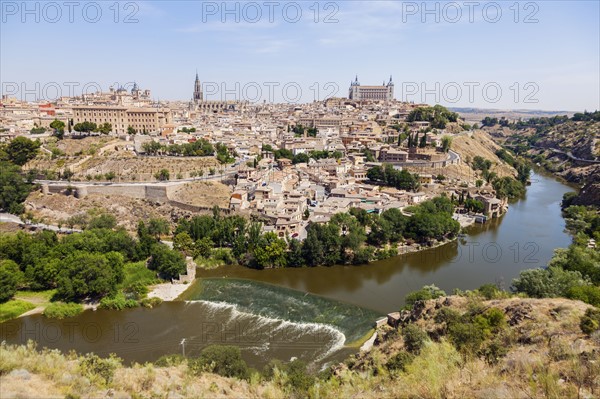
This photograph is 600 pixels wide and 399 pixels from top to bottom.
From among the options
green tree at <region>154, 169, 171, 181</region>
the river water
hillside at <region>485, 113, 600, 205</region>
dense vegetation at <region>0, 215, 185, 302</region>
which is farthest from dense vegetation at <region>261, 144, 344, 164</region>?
hillside at <region>485, 113, 600, 205</region>

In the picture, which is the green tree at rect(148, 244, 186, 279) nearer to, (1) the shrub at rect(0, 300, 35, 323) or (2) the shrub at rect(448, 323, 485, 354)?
(1) the shrub at rect(0, 300, 35, 323)

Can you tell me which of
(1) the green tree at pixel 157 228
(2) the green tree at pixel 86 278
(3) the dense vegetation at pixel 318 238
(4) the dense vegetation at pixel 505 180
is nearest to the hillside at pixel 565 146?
(4) the dense vegetation at pixel 505 180

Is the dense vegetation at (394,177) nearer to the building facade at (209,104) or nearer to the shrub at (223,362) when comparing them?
the shrub at (223,362)

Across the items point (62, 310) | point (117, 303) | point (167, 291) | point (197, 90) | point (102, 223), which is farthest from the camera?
point (197, 90)

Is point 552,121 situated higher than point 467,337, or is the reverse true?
point 552,121

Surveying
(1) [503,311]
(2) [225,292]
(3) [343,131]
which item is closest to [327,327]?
(2) [225,292]

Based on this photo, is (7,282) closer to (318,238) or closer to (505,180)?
(318,238)

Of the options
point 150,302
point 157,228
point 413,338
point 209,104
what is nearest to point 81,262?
point 150,302
